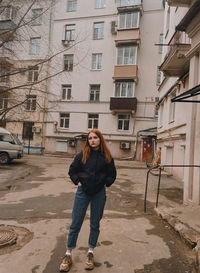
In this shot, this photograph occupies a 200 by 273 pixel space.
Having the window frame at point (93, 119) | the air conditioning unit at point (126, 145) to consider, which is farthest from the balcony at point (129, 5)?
the air conditioning unit at point (126, 145)

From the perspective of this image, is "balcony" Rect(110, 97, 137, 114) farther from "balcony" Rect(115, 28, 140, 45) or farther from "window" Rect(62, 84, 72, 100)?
"balcony" Rect(115, 28, 140, 45)

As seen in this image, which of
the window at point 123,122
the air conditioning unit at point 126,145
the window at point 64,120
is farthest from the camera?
the window at point 64,120

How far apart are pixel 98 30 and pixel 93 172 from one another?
73.3ft

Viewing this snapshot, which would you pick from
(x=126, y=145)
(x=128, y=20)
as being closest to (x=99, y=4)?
(x=128, y=20)

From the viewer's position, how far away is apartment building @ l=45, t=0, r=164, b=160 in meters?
19.2

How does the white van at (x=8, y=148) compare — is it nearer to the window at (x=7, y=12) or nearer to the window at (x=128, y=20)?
the window at (x=7, y=12)

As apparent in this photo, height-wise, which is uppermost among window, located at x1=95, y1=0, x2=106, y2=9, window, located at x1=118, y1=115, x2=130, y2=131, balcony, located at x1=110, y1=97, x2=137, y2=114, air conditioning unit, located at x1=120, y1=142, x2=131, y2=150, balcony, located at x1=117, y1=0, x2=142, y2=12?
window, located at x1=95, y1=0, x2=106, y2=9

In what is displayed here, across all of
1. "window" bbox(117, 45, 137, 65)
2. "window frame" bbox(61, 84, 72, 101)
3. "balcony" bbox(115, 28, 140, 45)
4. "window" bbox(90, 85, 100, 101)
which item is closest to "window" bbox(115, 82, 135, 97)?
"window" bbox(117, 45, 137, 65)

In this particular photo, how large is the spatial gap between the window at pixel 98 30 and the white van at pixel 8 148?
14.7 m

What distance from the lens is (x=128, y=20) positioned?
19328 millimetres

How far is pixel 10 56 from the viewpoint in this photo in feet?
33.1

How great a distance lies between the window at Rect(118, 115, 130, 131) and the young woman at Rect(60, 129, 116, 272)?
690 inches

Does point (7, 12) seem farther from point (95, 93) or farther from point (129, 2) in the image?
point (129, 2)

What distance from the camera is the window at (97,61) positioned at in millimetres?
21064
